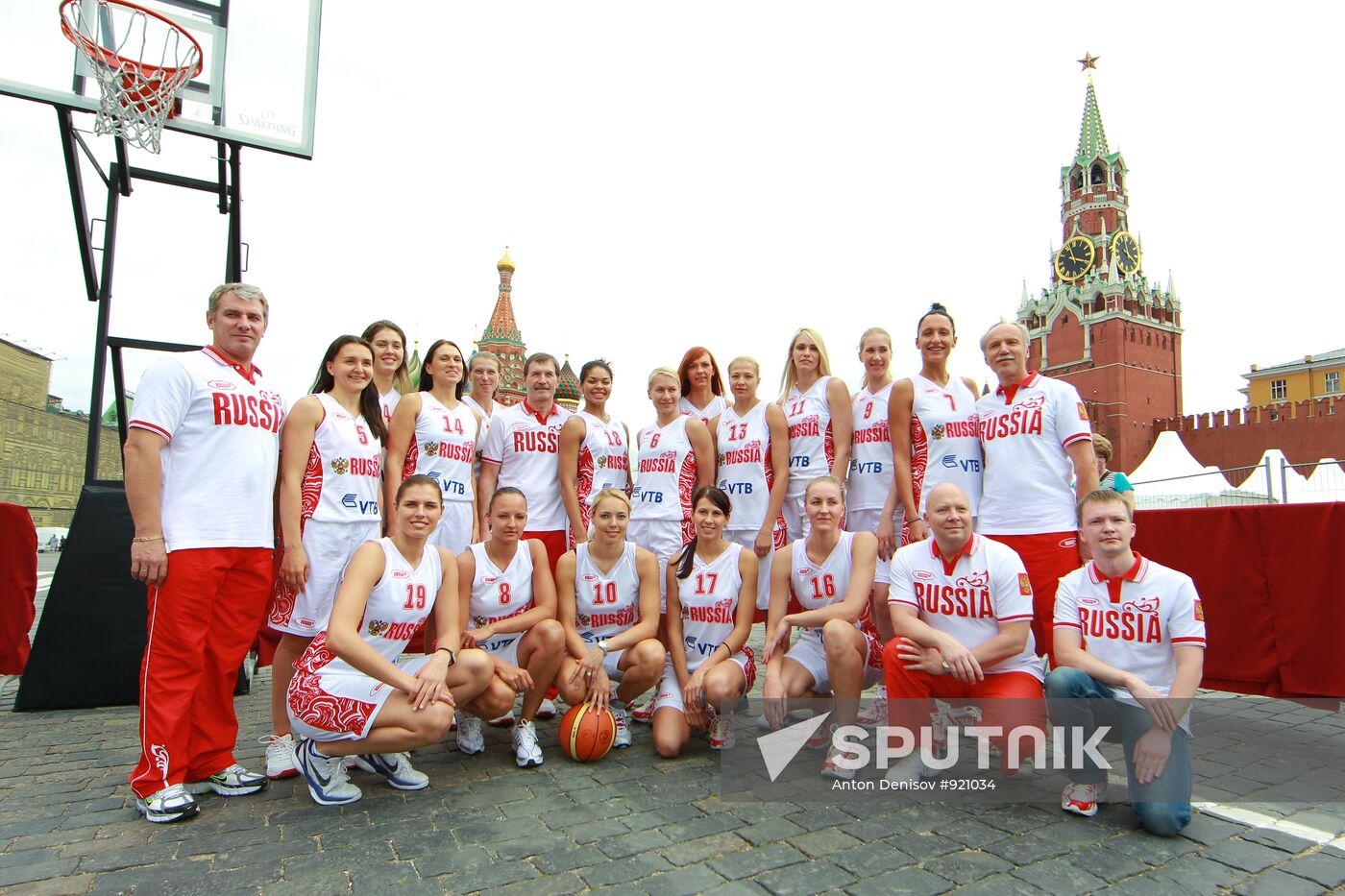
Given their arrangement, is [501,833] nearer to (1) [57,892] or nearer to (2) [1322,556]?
(1) [57,892]

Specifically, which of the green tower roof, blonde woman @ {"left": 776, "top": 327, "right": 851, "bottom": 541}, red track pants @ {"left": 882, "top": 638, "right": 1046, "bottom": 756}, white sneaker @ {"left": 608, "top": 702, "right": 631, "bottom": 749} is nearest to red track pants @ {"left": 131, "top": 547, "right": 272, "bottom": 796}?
white sneaker @ {"left": 608, "top": 702, "right": 631, "bottom": 749}

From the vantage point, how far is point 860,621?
482 centimetres

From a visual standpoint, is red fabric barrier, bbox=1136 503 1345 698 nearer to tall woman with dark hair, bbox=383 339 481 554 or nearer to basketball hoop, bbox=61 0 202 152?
tall woman with dark hair, bbox=383 339 481 554

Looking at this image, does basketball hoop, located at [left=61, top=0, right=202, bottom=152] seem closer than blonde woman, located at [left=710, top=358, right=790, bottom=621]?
No

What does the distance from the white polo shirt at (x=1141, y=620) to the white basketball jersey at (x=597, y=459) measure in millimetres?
3192

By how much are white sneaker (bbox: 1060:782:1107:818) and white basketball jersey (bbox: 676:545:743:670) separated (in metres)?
1.89

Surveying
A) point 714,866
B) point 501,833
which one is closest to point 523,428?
point 501,833

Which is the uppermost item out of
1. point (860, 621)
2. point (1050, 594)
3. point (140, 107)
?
point (140, 107)

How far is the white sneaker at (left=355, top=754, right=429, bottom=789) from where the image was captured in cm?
364

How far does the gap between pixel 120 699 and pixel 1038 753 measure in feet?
20.2

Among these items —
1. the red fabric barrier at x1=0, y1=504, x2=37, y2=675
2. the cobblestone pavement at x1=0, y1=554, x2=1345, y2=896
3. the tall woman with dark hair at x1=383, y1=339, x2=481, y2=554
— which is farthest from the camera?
the red fabric barrier at x1=0, y1=504, x2=37, y2=675

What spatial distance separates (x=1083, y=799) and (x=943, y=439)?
7.01 feet

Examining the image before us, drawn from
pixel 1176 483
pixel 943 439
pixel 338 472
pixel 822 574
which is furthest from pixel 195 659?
pixel 1176 483

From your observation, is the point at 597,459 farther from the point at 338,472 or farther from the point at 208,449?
the point at 208,449
